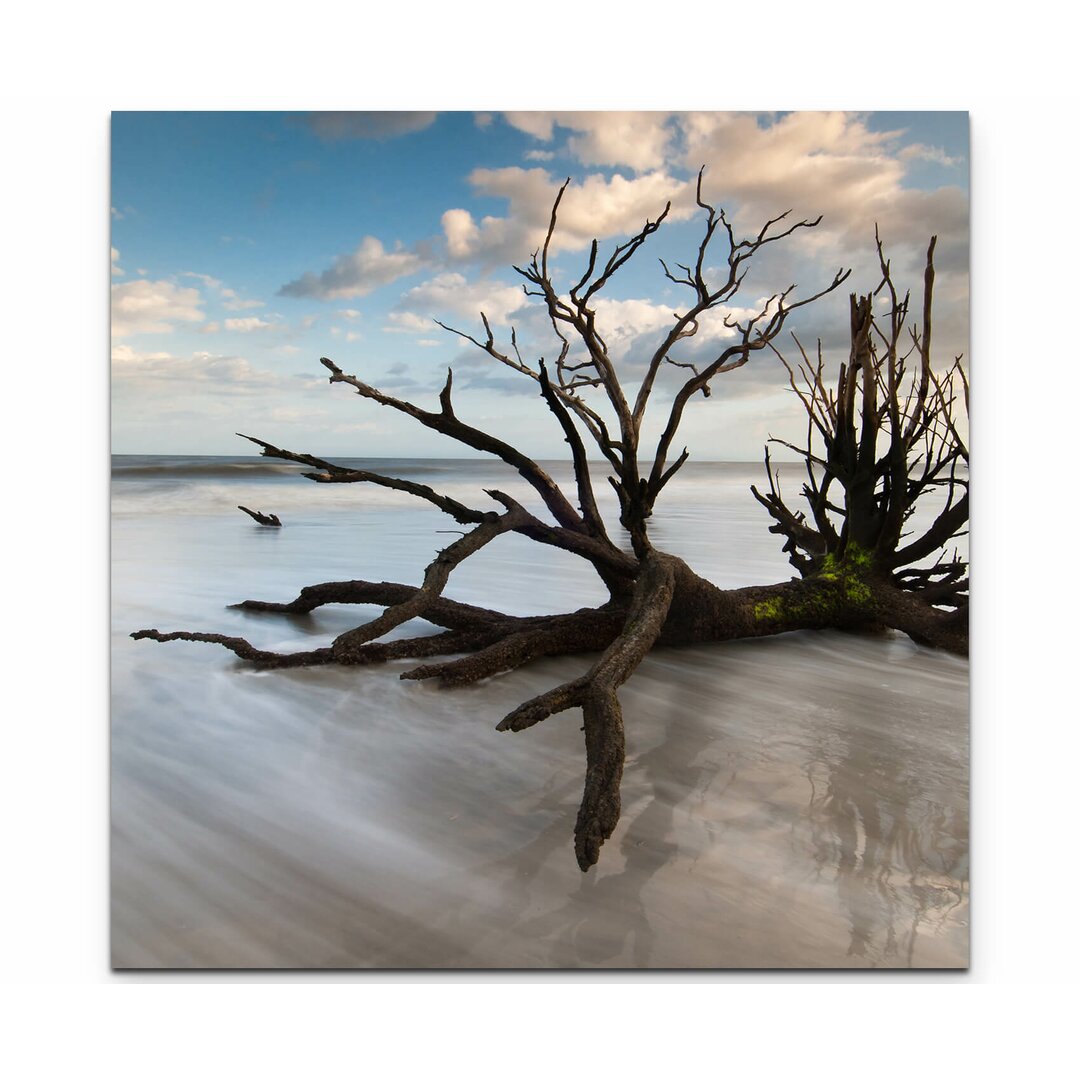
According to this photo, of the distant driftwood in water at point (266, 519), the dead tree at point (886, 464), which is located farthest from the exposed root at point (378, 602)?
the distant driftwood in water at point (266, 519)

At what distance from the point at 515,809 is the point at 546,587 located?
1.77 m

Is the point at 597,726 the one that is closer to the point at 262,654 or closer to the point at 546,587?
the point at 262,654

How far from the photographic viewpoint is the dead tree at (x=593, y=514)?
6.91 feet

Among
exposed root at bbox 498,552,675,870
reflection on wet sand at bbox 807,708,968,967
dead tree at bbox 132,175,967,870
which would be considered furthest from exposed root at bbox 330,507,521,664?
reflection on wet sand at bbox 807,708,968,967

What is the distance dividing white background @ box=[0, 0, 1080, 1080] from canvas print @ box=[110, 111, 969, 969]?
107 mm

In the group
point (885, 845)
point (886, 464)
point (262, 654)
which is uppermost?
point (886, 464)

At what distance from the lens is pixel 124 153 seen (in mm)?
1953

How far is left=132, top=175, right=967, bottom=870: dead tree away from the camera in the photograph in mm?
2107

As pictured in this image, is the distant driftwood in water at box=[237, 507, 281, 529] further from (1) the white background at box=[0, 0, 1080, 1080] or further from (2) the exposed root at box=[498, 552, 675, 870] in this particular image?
(2) the exposed root at box=[498, 552, 675, 870]
